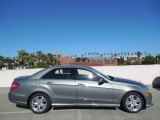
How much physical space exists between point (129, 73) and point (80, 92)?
8.90 m

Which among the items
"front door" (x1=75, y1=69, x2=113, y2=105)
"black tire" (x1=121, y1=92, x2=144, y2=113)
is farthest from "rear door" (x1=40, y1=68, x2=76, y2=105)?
"black tire" (x1=121, y1=92, x2=144, y2=113)

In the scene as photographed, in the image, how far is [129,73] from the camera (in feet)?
55.2

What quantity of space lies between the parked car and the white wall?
8233mm

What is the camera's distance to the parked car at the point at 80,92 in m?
8.38

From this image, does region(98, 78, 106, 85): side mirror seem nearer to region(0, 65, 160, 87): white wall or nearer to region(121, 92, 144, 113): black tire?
region(121, 92, 144, 113): black tire

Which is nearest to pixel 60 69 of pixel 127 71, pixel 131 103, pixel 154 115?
pixel 131 103

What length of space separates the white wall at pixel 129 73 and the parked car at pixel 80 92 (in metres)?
8.23

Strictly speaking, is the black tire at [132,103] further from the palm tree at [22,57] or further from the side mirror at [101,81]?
the palm tree at [22,57]

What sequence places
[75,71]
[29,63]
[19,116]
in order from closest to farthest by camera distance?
[19,116], [75,71], [29,63]

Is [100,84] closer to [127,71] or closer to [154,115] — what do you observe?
[154,115]

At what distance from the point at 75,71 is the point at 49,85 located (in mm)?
907

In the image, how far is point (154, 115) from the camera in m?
7.93

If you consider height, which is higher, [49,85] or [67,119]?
[49,85]

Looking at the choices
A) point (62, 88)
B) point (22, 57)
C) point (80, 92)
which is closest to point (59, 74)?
point (62, 88)
